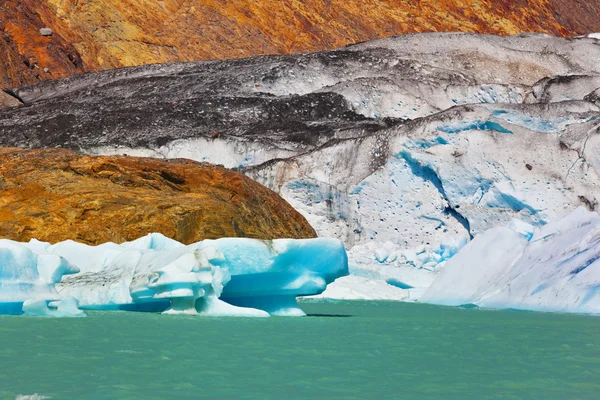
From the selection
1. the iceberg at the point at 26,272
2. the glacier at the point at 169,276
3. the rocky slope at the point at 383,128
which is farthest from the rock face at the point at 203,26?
the iceberg at the point at 26,272

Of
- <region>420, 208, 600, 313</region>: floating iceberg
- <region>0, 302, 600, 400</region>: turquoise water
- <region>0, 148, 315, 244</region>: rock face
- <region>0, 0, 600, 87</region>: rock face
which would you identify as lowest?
<region>0, 302, 600, 400</region>: turquoise water

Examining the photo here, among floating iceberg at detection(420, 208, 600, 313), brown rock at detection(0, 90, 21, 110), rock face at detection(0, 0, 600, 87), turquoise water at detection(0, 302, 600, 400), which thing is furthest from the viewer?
rock face at detection(0, 0, 600, 87)

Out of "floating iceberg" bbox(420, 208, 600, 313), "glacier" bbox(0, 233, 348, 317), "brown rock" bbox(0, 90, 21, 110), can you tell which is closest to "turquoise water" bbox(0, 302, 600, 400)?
"glacier" bbox(0, 233, 348, 317)

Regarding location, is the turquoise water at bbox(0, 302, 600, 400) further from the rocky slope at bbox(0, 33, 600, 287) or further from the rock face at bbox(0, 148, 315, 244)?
the rocky slope at bbox(0, 33, 600, 287)

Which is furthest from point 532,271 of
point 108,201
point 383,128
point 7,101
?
point 7,101

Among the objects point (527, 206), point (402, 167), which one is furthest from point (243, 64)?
point (527, 206)
